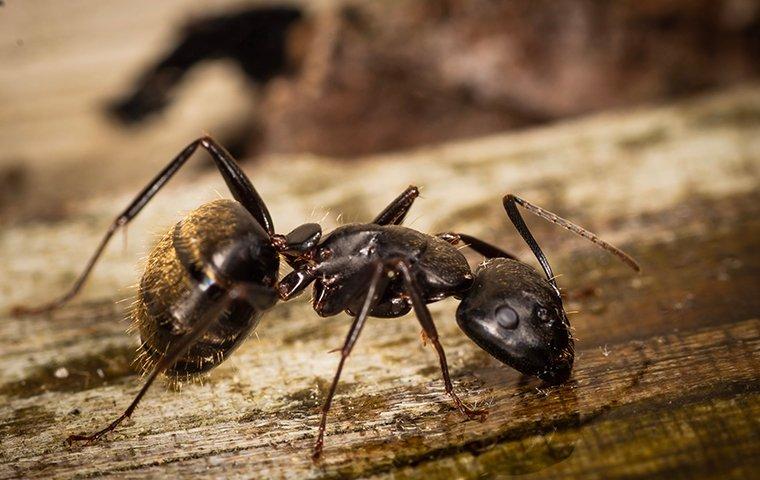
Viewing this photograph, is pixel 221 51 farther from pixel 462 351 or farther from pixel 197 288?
pixel 462 351

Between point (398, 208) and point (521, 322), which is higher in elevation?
point (398, 208)

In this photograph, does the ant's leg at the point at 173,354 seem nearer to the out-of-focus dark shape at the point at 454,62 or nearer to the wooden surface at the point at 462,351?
the wooden surface at the point at 462,351

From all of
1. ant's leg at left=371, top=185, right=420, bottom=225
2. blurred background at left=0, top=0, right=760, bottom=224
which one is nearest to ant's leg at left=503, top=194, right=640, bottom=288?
ant's leg at left=371, top=185, right=420, bottom=225

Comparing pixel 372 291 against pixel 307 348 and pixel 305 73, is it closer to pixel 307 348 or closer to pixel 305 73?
pixel 307 348

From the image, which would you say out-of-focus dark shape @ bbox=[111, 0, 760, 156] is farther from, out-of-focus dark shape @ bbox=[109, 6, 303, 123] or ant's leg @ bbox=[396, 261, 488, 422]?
ant's leg @ bbox=[396, 261, 488, 422]

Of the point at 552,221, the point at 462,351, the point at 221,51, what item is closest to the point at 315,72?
the point at 221,51

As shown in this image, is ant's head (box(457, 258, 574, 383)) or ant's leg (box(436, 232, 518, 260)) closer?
ant's head (box(457, 258, 574, 383))
